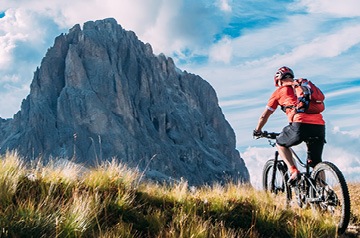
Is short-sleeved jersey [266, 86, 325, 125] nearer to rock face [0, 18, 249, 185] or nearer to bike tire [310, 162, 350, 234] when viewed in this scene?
bike tire [310, 162, 350, 234]

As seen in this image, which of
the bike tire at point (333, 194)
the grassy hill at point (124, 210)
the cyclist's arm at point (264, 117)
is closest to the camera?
the grassy hill at point (124, 210)

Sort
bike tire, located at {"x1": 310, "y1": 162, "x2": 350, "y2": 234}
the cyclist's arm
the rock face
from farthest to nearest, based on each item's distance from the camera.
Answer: the rock face → the cyclist's arm → bike tire, located at {"x1": 310, "y1": 162, "x2": 350, "y2": 234}

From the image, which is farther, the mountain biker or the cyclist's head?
the cyclist's head

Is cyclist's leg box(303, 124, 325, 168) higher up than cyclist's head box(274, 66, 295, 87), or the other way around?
cyclist's head box(274, 66, 295, 87)

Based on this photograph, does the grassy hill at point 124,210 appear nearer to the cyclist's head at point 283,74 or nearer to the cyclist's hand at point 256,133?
the cyclist's hand at point 256,133

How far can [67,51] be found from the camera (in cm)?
18675

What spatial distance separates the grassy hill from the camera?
185 inches

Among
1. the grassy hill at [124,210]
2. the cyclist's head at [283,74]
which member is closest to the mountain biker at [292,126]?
the cyclist's head at [283,74]

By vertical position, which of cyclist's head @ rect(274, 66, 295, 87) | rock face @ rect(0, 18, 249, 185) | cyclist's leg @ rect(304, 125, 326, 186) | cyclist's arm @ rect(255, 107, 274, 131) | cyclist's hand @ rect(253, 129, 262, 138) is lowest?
cyclist's leg @ rect(304, 125, 326, 186)

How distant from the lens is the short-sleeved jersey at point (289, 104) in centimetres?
764

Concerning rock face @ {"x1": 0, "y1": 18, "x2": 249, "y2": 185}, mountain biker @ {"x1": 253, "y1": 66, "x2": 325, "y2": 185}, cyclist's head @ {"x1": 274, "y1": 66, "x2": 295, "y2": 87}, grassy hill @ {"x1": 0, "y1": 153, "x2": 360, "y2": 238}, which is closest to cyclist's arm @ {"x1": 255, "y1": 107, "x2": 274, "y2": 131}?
mountain biker @ {"x1": 253, "y1": 66, "x2": 325, "y2": 185}

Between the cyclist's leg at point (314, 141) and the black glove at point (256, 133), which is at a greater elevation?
the black glove at point (256, 133)

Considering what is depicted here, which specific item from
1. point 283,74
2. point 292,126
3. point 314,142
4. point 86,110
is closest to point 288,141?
point 292,126

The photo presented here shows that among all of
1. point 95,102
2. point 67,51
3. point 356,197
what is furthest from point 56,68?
point 356,197
